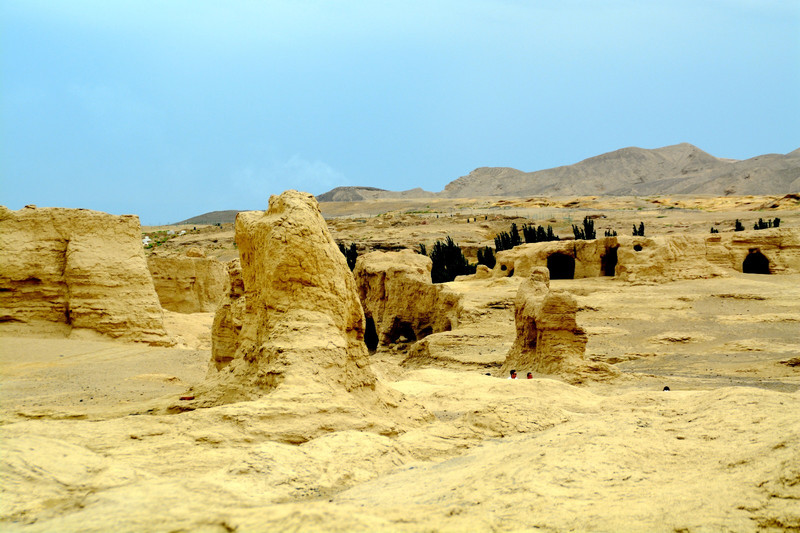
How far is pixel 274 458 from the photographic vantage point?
16.4ft

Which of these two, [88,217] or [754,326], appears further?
[754,326]

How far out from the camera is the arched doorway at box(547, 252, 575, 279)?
28.6 m

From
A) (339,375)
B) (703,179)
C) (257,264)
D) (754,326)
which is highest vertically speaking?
(703,179)

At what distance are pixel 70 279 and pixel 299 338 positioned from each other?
10.6 meters

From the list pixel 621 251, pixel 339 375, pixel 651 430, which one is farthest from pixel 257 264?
pixel 621 251

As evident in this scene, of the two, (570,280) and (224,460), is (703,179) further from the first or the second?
(224,460)

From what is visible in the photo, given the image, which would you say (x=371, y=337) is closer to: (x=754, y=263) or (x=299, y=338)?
(x=754, y=263)

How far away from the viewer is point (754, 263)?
90.0 ft

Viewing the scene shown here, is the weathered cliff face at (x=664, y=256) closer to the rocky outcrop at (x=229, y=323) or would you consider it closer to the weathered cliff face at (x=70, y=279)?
the weathered cliff face at (x=70, y=279)

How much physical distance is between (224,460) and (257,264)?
3.71 metres

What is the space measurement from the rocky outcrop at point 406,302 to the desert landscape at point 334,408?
7.18 feet

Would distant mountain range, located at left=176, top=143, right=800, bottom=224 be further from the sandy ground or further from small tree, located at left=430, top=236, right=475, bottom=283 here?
the sandy ground

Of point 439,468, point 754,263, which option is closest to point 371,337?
point 754,263

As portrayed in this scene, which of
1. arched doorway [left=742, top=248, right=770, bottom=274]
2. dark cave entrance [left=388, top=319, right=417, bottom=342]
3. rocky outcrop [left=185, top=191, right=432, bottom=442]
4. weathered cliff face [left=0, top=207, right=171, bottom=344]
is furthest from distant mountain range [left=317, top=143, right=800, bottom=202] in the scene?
rocky outcrop [left=185, top=191, right=432, bottom=442]
